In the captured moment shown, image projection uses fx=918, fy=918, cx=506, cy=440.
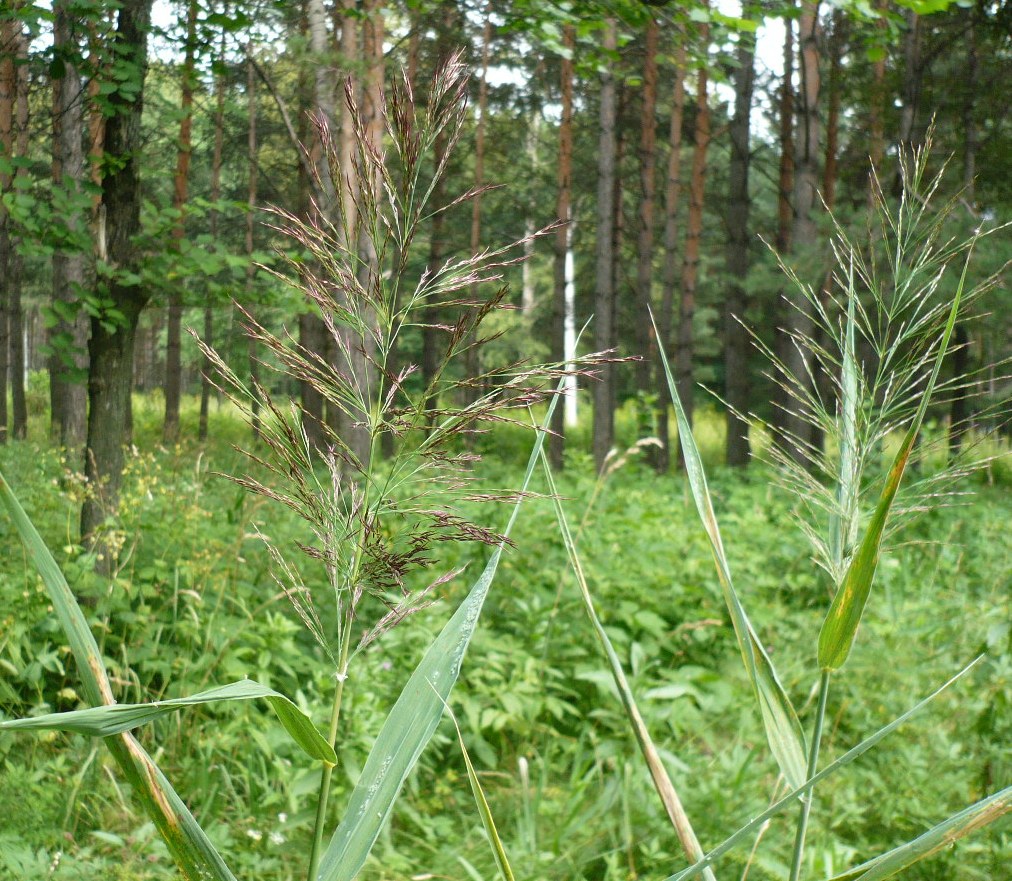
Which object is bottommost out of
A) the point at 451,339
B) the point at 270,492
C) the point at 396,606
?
the point at 396,606

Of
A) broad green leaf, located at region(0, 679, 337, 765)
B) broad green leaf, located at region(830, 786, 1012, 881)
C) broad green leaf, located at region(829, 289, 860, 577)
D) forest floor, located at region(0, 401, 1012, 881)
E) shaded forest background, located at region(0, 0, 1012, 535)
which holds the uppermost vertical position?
shaded forest background, located at region(0, 0, 1012, 535)

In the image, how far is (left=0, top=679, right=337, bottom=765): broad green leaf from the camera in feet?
1.94

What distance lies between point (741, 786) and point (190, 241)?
340 centimetres

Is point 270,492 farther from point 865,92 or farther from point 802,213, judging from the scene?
point 865,92

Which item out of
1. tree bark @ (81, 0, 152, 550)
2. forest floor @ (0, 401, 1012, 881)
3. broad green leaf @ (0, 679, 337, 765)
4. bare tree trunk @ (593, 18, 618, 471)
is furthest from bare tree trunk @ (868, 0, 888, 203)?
broad green leaf @ (0, 679, 337, 765)

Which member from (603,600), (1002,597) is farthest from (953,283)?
(603,600)

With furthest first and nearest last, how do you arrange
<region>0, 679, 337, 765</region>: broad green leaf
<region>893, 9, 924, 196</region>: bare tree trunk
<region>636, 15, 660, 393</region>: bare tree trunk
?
<region>636, 15, 660, 393</region>: bare tree trunk < <region>893, 9, 924, 196</region>: bare tree trunk < <region>0, 679, 337, 765</region>: broad green leaf

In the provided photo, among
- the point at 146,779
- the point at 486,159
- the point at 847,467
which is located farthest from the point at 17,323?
the point at 847,467

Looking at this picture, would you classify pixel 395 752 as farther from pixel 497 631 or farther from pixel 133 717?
pixel 497 631

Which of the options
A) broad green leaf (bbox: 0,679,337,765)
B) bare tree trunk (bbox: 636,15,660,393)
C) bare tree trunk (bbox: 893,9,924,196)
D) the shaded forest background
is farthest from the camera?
bare tree trunk (bbox: 636,15,660,393)

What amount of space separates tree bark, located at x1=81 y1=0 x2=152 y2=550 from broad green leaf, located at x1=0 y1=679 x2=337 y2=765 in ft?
12.5

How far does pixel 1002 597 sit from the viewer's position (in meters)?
4.60

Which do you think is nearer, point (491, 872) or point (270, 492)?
point (270, 492)

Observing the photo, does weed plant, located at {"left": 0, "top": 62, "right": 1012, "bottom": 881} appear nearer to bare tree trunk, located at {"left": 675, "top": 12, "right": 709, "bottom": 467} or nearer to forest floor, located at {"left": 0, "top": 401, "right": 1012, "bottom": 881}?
forest floor, located at {"left": 0, "top": 401, "right": 1012, "bottom": 881}
